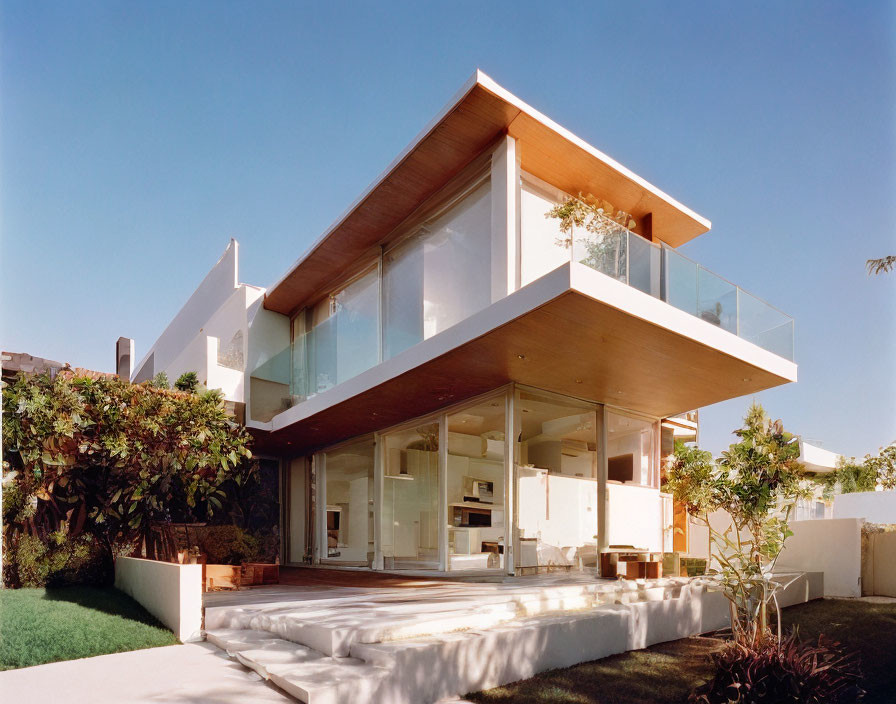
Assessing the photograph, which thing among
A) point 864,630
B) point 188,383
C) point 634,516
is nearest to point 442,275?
point 634,516

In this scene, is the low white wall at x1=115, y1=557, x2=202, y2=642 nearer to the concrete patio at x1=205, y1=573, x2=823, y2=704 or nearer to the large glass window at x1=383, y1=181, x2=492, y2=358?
A: the concrete patio at x1=205, y1=573, x2=823, y2=704

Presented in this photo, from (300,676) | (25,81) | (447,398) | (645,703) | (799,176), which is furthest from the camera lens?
(799,176)

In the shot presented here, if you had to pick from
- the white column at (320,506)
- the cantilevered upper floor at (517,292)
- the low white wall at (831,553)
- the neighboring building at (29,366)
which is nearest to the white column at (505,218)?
the cantilevered upper floor at (517,292)

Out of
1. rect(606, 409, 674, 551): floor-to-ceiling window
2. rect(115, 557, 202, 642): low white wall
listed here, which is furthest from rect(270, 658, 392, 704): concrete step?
rect(606, 409, 674, 551): floor-to-ceiling window

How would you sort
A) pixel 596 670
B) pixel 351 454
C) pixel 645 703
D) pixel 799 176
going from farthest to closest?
pixel 351 454 < pixel 799 176 < pixel 596 670 < pixel 645 703

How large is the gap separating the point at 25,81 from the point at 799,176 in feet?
38.7

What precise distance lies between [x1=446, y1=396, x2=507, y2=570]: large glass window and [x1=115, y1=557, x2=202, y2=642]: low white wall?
425 cm

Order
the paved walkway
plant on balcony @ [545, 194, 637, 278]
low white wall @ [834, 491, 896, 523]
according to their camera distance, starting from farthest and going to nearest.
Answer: low white wall @ [834, 491, 896, 523]
plant on balcony @ [545, 194, 637, 278]
the paved walkway

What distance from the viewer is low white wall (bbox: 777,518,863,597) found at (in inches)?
448

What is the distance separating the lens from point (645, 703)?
5.45 metres

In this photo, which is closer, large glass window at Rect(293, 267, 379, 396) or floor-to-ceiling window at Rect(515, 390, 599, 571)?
floor-to-ceiling window at Rect(515, 390, 599, 571)

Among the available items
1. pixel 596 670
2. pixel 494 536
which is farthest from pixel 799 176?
pixel 596 670

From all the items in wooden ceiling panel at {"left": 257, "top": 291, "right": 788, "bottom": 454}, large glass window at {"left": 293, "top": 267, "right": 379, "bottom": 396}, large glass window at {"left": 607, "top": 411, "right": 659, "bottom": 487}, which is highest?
large glass window at {"left": 293, "top": 267, "right": 379, "bottom": 396}

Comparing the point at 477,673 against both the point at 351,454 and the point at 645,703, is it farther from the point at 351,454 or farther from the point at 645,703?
the point at 351,454
